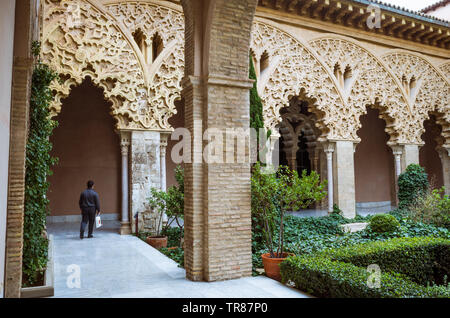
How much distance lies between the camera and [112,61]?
380 inches

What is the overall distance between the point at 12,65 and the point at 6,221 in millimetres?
1793

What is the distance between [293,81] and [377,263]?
787 centimetres

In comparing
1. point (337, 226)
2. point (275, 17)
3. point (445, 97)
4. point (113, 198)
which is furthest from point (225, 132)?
point (445, 97)

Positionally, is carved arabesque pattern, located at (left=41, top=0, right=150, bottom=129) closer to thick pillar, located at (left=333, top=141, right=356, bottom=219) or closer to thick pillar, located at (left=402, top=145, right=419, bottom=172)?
thick pillar, located at (left=333, top=141, right=356, bottom=219)

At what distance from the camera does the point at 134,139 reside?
9.91 metres

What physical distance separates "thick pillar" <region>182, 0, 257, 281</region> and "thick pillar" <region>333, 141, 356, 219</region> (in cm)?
814

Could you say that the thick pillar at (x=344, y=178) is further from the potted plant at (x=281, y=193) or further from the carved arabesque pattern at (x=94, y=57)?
the potted plant at (x=281, y=193)

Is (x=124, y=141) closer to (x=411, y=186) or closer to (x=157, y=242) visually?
(x=157, y=242)

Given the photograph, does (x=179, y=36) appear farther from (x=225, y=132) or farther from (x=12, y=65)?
(x=12, y=65)

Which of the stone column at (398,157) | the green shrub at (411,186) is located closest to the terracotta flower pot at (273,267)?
the green shrub at (411,186)

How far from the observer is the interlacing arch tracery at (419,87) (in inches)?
567

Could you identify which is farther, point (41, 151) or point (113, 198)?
point (113, 198)

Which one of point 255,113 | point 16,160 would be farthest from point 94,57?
point 16,160

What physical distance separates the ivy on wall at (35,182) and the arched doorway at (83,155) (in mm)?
7454
